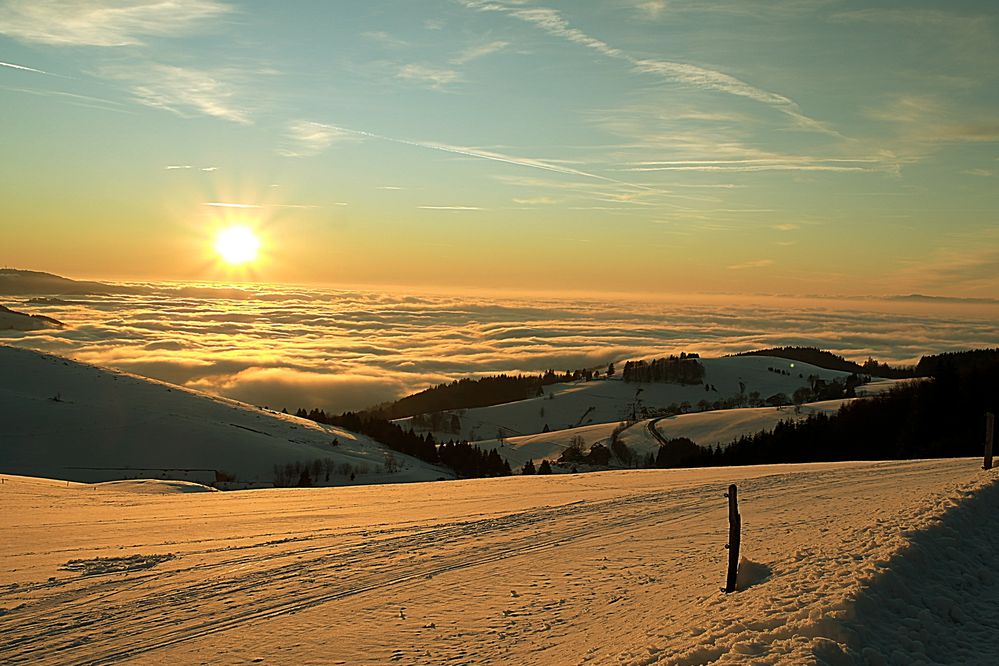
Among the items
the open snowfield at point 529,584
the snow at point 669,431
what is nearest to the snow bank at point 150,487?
the open snowfield at point 529,584

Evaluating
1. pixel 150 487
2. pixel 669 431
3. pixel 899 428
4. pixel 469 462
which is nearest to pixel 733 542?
pixel 150 487

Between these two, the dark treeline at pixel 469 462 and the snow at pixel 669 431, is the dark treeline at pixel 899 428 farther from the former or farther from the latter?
the snow at pixel 669 431

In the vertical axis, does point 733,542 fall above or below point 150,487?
above

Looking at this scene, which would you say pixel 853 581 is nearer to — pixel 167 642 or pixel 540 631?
pixel 540 631

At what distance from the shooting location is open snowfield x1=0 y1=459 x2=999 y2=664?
968 centimetres

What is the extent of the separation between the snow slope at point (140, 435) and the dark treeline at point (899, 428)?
37.1 meters

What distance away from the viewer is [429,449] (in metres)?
113

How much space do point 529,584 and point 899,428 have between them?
59.1 metres

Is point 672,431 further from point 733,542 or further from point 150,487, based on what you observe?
point 733,542

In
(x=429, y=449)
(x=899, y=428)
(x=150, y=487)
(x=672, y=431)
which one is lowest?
(x=429, y=449)

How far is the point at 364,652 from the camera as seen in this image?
10.2 meters

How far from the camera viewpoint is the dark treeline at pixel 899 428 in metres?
55.7

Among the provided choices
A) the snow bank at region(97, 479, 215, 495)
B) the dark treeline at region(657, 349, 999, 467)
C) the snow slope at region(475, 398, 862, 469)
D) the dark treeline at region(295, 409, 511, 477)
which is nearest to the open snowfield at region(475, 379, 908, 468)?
the snow slope at region(475, 398, 862, 469)

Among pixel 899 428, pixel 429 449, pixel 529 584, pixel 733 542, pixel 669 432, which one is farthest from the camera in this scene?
pixel 669 432
